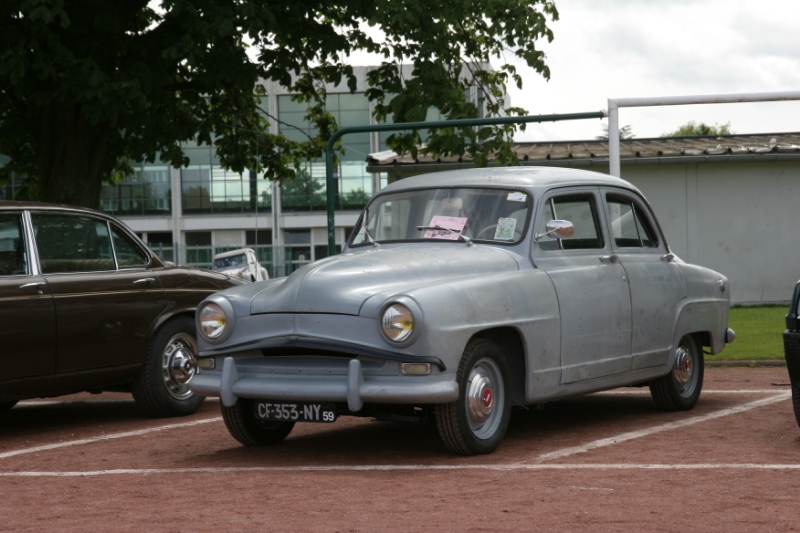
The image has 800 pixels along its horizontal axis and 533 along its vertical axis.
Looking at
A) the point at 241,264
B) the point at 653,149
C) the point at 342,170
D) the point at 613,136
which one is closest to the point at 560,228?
the point at 613,136

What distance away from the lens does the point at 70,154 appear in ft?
55.0

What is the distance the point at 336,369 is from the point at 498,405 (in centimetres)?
110

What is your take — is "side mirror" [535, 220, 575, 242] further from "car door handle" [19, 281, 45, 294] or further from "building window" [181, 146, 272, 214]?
"building window" [181, 146, 272, 214]

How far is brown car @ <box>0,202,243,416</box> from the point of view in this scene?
9.45 m

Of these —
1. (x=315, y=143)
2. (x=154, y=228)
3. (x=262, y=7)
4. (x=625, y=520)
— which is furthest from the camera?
(x=154, y=228)

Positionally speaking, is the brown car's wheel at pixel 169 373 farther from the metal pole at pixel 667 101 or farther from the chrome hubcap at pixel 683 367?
the metal pole at pixel 667 101

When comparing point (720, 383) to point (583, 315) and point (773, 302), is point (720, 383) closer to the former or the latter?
point (583, 315)

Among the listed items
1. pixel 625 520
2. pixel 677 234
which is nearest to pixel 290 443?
pixel 625 520

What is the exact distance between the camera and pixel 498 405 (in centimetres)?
803

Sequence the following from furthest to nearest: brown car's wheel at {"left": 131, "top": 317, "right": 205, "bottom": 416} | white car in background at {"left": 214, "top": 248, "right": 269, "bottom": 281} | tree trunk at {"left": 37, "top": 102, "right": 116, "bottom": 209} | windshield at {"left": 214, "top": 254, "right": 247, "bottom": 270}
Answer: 1. windshield at {"left": 214, "top": 254, "right": 247, "bottom": 270}
2. white car in background at {"left": 214, "top": 248, "right": 269, "bottom": 281}
3. tree trunk at {"left": 37, "top": 102, "right": 116, "bottom": 209}
4. brown car's wheel at {"left": 131, "top": 317, "right": 205, "bottom": 416}

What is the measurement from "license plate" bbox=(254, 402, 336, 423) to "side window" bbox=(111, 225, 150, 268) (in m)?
3.19

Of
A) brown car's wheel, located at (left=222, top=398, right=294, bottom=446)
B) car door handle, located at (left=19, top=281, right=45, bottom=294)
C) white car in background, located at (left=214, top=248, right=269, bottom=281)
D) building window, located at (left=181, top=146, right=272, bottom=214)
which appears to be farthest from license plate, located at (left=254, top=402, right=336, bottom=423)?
building window, located at (left=181, top=146, right=272, bottom=214)

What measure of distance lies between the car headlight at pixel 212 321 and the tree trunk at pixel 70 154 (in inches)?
350

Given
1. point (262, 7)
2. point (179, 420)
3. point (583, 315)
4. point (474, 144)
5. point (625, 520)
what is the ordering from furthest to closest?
point (474, 144), point (262, 7), point (179, 420), point (583, 315), point (625, 520)
